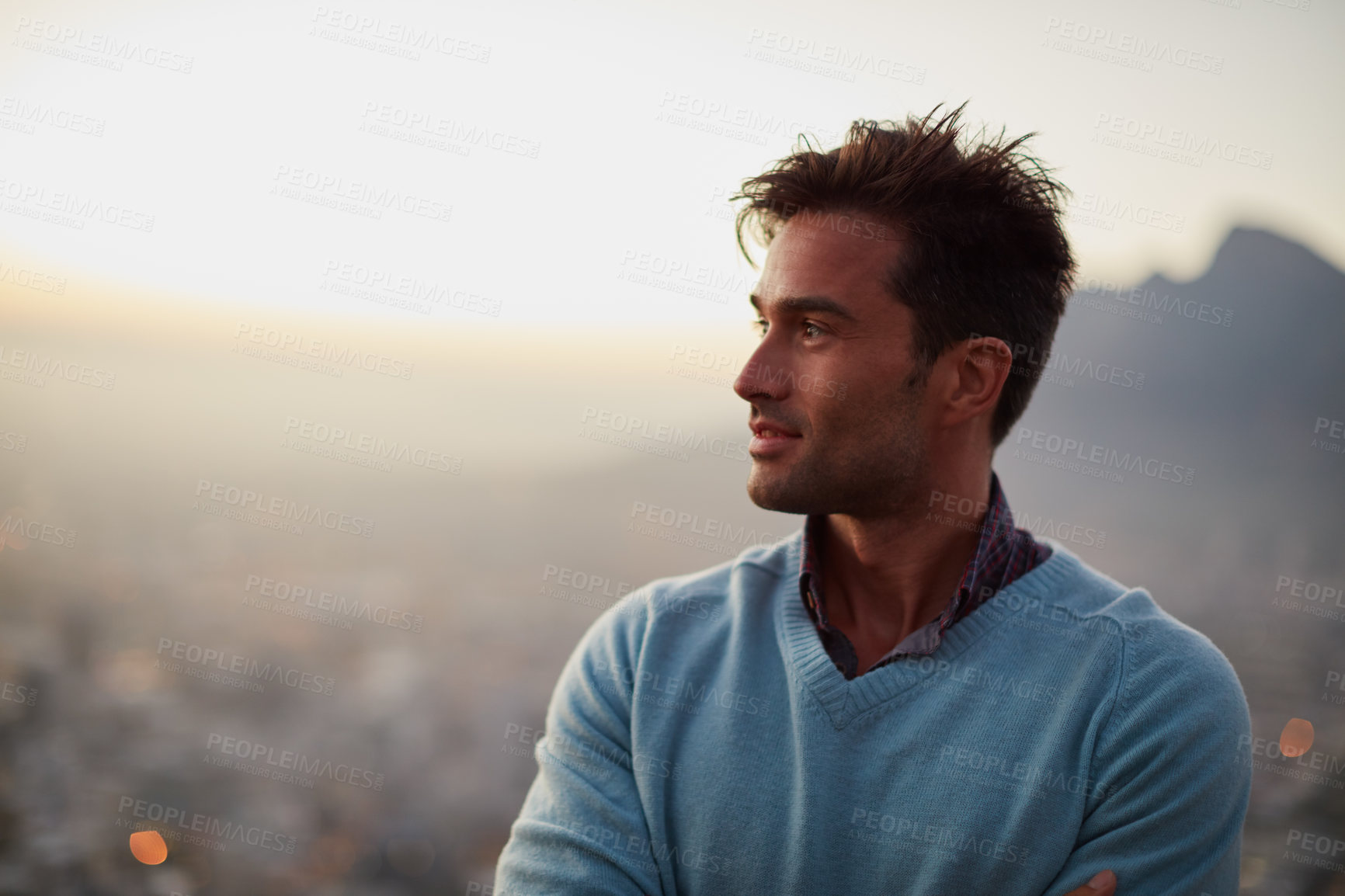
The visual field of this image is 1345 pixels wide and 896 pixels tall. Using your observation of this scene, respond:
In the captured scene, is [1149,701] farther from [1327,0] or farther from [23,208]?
[23,208]

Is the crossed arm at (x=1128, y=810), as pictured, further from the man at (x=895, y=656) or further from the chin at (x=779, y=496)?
the chin at (x=779, y=496)

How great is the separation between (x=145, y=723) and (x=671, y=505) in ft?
11.6

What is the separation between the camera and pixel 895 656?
59.2 inches

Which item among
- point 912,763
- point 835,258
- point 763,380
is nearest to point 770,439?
point 763,380

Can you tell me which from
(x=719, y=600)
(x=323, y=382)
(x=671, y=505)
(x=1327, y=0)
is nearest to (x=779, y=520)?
(x=671, y=505)

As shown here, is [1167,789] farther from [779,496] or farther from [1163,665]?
[779,496]

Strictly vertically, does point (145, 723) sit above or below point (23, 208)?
below

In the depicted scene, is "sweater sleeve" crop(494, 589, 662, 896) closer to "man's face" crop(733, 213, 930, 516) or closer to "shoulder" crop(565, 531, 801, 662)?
"shoulder" crop(565, 531, 801, 662)

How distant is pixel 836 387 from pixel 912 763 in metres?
0.68

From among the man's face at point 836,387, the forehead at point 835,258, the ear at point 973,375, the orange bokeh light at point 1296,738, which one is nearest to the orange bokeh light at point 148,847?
the man's face at point 836,387

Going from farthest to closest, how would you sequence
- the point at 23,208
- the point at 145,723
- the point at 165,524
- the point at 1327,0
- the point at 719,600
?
1. the point at 165,524
2. the point at 145,723
3. the point at 23,208
4. the point at 1327,0
5. the point at 719,600

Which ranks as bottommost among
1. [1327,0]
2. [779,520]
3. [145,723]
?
[145,723]

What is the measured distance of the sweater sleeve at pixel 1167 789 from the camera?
4.14ft

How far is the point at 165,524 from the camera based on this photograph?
4.74 meters
